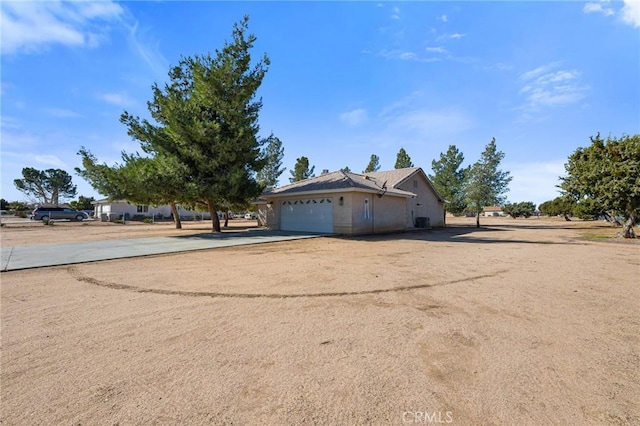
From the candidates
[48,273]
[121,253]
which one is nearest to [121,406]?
[48,273]

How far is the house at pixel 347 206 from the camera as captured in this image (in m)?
17.9

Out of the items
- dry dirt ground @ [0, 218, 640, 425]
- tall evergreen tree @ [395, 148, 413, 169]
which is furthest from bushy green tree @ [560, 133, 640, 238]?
tall evergreen tree @ [395, 148, 413, 169]

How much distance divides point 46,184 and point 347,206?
9439 centimetres

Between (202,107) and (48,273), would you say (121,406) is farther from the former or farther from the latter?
(202,107)

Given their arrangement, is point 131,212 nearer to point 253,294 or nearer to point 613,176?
point 253,294

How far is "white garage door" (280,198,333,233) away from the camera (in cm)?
1867

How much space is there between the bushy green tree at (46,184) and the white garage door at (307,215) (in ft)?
272

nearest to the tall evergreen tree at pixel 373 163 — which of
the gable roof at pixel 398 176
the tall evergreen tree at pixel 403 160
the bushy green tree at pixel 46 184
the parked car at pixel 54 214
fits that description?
the tall evergreen tree at pixel 403 160

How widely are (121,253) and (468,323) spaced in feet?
35.6

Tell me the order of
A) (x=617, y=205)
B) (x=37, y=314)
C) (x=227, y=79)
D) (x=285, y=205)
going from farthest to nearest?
(x=285, y=205) → (x=227, y=79) → (x=617, y=205) → (x=37, y=314)

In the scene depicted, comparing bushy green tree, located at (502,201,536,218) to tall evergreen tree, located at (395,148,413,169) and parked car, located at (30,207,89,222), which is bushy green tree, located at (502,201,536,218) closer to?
tall evergreen tree, located at (395,148,413,169)

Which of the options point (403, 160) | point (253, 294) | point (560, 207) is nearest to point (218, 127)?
point (253, 294)

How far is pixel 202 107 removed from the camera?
1834 centimetres

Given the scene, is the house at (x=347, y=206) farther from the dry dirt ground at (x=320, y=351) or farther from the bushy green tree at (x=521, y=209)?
the bushy green tree at (x=521, y=209)
